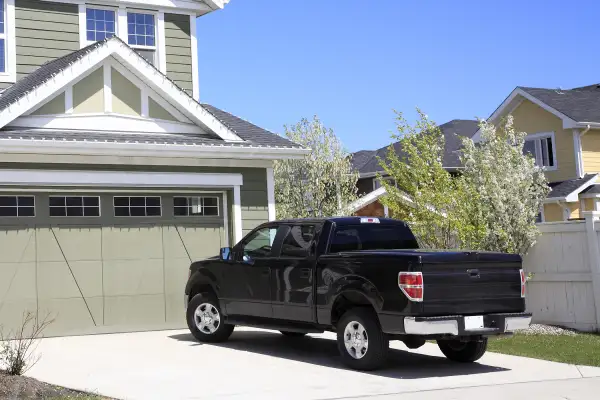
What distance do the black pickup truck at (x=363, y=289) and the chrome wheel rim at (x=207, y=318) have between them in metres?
0.02

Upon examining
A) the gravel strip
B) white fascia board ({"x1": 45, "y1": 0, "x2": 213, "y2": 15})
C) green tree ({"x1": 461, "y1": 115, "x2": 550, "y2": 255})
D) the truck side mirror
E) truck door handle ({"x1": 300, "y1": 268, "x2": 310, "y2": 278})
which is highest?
white fascia board ({"x1": 45, "y1": 0, "x2": 213, "y2": 15})

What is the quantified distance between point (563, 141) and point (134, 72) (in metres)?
18.9

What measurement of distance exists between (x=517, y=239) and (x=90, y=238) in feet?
24.2

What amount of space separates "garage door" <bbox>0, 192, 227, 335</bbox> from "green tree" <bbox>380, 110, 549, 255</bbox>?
3900mm

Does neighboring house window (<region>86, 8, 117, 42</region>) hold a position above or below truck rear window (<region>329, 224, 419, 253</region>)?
above

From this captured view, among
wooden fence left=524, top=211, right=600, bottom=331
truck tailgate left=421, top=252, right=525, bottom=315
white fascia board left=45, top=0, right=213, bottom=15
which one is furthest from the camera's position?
white fascia board left=45, top=0, right=213, bottom=15

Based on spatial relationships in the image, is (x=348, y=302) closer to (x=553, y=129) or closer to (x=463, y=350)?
(x=463, y=350)

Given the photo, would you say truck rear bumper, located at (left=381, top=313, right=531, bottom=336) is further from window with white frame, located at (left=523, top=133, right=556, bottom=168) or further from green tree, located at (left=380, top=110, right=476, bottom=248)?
window with white frame, located at (left=523, top=133, right=556, bottom=168)

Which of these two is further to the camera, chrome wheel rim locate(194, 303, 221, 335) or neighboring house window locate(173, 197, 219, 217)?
neighboring house window locate(173, 197, 219, 217)

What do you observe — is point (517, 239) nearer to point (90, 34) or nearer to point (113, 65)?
point (113, 65)

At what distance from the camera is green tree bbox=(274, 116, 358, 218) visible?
26203 millimetres

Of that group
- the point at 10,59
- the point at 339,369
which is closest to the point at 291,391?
the point at 339,369

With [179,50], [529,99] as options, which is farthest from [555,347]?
[529,99]

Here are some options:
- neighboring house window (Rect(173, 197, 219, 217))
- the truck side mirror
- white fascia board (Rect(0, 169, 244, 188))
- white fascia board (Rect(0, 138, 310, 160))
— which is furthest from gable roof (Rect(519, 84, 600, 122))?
the truck side mirror
